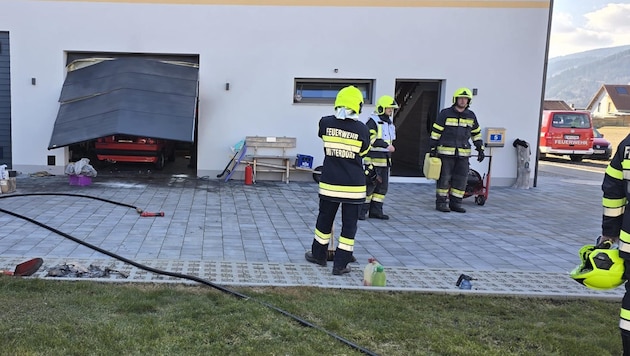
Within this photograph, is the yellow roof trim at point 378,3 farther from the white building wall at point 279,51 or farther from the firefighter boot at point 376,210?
the firefighter boot at point 376,210

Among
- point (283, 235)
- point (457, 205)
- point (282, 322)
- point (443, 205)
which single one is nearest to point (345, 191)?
point (282, 322)

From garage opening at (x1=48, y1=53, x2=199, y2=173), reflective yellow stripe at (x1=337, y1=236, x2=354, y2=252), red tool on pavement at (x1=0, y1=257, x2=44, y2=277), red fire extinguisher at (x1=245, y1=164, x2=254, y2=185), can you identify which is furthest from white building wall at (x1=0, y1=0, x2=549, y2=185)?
red tool on pavement at (x1=0, y1=257, x2=44, y2=277)

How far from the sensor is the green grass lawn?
3393 millimetres

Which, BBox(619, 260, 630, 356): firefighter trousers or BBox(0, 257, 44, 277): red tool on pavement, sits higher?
BBox(619, 260, 630, 356): firefighter trousers

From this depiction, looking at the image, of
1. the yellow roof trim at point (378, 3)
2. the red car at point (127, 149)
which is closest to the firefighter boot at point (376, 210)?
the yellow roof trim at point (378, 3)

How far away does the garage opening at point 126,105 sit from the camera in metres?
9.67

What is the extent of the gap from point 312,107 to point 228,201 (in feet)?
12.2

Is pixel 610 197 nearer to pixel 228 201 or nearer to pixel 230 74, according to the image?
pixel 228 201

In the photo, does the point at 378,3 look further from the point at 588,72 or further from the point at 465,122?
the point at 588,72

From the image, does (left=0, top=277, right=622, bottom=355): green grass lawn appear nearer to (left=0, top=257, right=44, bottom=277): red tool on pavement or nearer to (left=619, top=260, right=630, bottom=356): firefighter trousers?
(left=0, top=257, right=44, bottom=277): red tool on pavement

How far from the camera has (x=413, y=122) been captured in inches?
615

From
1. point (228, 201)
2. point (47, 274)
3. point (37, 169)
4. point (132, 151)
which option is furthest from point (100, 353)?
point (37, 169)

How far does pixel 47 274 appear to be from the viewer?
186 inches

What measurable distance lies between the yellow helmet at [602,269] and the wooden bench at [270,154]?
28.4 ft
